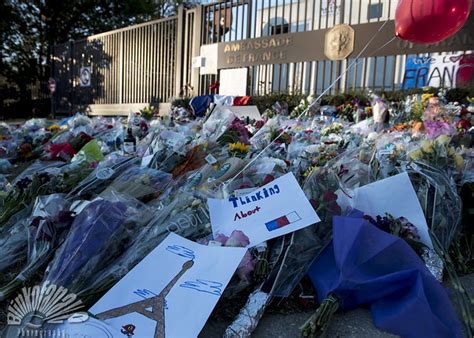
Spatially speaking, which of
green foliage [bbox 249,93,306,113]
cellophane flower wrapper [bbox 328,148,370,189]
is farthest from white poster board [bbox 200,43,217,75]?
cellophane flower wrapper [bbox 328,148,370,189]

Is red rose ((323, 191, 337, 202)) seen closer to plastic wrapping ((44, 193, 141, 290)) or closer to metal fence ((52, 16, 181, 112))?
plastic wrapping ((44, 193, 141, 290))

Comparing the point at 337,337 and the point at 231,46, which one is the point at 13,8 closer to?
the point at 231,46

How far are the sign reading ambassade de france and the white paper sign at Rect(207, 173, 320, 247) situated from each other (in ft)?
14.9

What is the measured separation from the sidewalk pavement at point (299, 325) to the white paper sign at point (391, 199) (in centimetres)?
63

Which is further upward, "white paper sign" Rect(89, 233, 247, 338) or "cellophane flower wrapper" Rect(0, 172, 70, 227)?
"cellophane flower wrapper" Rect(0, 172, 70, 227)

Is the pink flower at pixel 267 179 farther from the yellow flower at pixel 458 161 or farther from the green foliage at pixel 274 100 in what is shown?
the green foliage at pixel 274 100

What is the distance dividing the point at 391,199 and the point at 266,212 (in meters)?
0.68

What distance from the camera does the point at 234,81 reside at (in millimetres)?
9656

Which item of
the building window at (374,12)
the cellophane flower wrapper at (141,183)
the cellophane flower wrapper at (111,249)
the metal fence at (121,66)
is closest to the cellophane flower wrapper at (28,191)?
the cellophane flower wrapper at (141,183)

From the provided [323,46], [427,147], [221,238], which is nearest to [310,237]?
[221,238]

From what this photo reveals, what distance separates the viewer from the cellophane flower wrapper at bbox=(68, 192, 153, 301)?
5.54 feet

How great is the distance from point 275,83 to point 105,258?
25.6ft

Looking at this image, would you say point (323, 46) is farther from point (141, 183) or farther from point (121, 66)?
point (121, 66)

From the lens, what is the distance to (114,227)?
6.44ft
